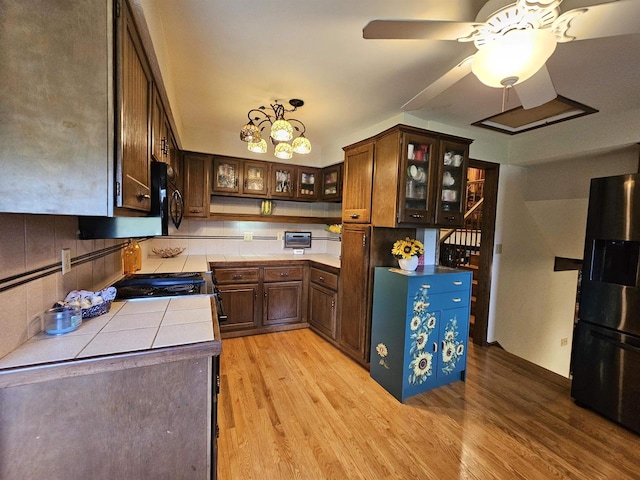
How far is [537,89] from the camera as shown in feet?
4.50

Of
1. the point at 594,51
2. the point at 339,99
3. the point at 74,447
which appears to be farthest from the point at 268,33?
the point at 74,447

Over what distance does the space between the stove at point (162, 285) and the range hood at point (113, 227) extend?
1.22 ft

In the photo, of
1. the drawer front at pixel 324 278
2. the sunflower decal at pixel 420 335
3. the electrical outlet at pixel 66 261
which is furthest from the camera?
the drawer front at pixel 324 278

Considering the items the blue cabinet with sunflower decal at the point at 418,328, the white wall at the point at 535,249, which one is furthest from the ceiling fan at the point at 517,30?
the white wall at the point at 535,249

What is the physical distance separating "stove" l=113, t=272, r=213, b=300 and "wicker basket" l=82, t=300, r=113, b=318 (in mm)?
246

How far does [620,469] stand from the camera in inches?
63.5

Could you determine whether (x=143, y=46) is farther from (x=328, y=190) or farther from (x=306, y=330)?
(x=306, y=330)

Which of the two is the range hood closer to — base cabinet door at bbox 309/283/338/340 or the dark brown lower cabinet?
the dark brown lower cabinet

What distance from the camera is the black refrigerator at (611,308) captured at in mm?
1896

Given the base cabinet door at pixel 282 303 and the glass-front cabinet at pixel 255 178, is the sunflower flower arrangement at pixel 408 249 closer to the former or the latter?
the base cabinet door at pixel 282 303

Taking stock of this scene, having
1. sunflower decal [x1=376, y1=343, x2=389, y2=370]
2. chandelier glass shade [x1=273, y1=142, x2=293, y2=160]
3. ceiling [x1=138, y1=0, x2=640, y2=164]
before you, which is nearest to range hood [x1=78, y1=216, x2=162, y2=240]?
ceiling [x1=138, y1=0, x2=640, y2=164]

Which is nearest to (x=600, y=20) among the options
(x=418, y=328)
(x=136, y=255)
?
(x=418, y=328)

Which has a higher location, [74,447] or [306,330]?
[74,447]

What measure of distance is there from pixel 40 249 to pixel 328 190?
3007mm
